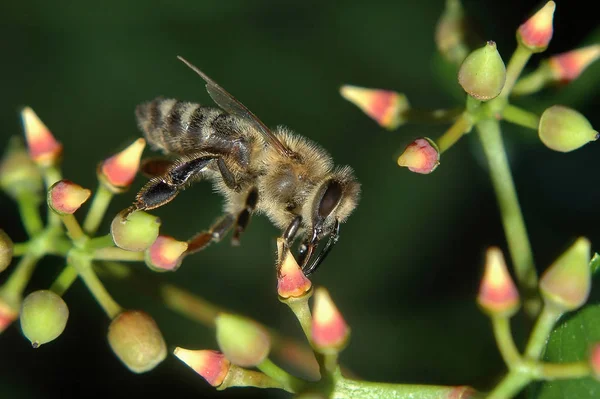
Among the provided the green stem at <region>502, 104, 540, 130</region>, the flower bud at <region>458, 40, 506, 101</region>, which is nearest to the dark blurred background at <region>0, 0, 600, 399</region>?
the green stem at <region>502, 104, 540, 130</region>

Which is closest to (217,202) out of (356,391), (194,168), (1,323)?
(194,168)

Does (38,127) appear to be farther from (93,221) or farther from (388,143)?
(388,143)

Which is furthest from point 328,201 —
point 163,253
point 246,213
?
point 163,253

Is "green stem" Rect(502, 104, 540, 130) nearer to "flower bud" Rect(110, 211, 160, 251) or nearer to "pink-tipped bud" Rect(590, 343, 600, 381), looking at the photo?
"pink-tipped bud" Rect(590, 343, 600, 381)

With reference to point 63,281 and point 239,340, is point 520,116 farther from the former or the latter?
point 63,281

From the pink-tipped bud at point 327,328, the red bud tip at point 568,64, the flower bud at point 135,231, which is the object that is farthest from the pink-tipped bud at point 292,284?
the red bud tip at point 568,64
